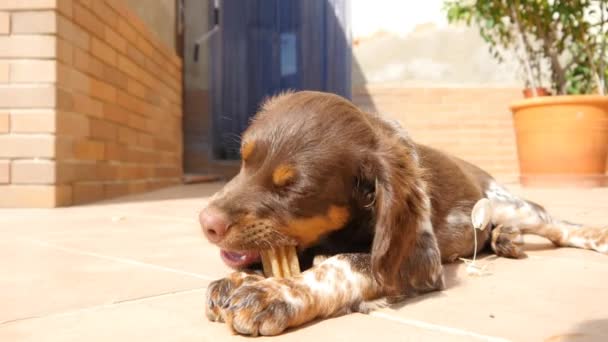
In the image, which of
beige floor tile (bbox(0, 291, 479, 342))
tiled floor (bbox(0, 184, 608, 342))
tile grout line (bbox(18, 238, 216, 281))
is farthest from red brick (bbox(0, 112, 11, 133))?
beige floor tile (bbox(0, 291, 479, 342))

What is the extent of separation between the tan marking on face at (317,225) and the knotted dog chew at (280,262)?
52mm

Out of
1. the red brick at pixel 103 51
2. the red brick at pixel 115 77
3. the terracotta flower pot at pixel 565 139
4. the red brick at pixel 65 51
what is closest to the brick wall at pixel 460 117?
the terracotta flower pot at pixel 565 139

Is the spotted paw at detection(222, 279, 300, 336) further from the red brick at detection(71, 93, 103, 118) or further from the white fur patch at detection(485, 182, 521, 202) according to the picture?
the red brick at detection(71, 93, 103, 118)

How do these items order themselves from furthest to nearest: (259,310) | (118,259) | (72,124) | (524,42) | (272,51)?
(272,51), (524,42), (72,124), (118,259), (259,310)

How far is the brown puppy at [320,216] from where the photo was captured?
5.30 ft

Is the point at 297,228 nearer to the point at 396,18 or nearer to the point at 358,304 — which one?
the point at 358,304

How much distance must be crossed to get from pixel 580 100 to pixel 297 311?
5941 millimetres

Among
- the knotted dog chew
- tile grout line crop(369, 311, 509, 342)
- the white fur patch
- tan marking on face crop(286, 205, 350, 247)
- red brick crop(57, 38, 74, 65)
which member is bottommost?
tile grout line crop(369, 311, 509, 342)

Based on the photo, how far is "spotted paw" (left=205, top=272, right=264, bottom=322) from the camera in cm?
157

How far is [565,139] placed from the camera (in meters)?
6.72

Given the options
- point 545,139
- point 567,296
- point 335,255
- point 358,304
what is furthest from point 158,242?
point 545,139

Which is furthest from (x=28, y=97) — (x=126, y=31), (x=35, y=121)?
(x=126, y=31)

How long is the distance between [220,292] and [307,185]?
0.42 metres

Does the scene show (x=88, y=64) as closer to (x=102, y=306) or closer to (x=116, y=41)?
(x=116, y=41)
